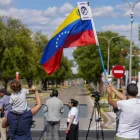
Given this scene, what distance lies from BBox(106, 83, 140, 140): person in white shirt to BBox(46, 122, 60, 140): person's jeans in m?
5.59

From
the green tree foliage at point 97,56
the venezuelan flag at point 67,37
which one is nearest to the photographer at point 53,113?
the venezuelan flag at point 67,37

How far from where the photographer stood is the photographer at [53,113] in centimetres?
1213

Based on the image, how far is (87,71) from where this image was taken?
68.8 m

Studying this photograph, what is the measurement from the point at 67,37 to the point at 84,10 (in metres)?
0.85

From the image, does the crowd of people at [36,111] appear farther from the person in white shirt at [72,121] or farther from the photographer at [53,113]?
the person in white shirt at [72,121]

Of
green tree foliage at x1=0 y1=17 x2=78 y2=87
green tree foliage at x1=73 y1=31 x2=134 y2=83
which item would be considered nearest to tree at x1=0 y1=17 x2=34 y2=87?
green tree foliage at x1=0 y1=17 x2=78 y2=87

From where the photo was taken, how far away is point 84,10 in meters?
10.8

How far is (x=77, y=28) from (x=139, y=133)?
4.85m

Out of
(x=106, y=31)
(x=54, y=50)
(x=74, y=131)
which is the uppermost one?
(x=106, y=31)

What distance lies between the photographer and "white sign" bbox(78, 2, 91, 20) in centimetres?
1073

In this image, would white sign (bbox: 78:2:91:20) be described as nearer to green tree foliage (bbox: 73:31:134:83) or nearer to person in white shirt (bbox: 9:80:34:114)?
person in white shirt (bbox: 9:80:34:114)

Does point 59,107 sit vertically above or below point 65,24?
below

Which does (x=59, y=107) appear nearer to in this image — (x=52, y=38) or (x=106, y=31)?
(x=52, y=38)

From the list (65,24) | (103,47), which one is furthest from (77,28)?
(103,47)
